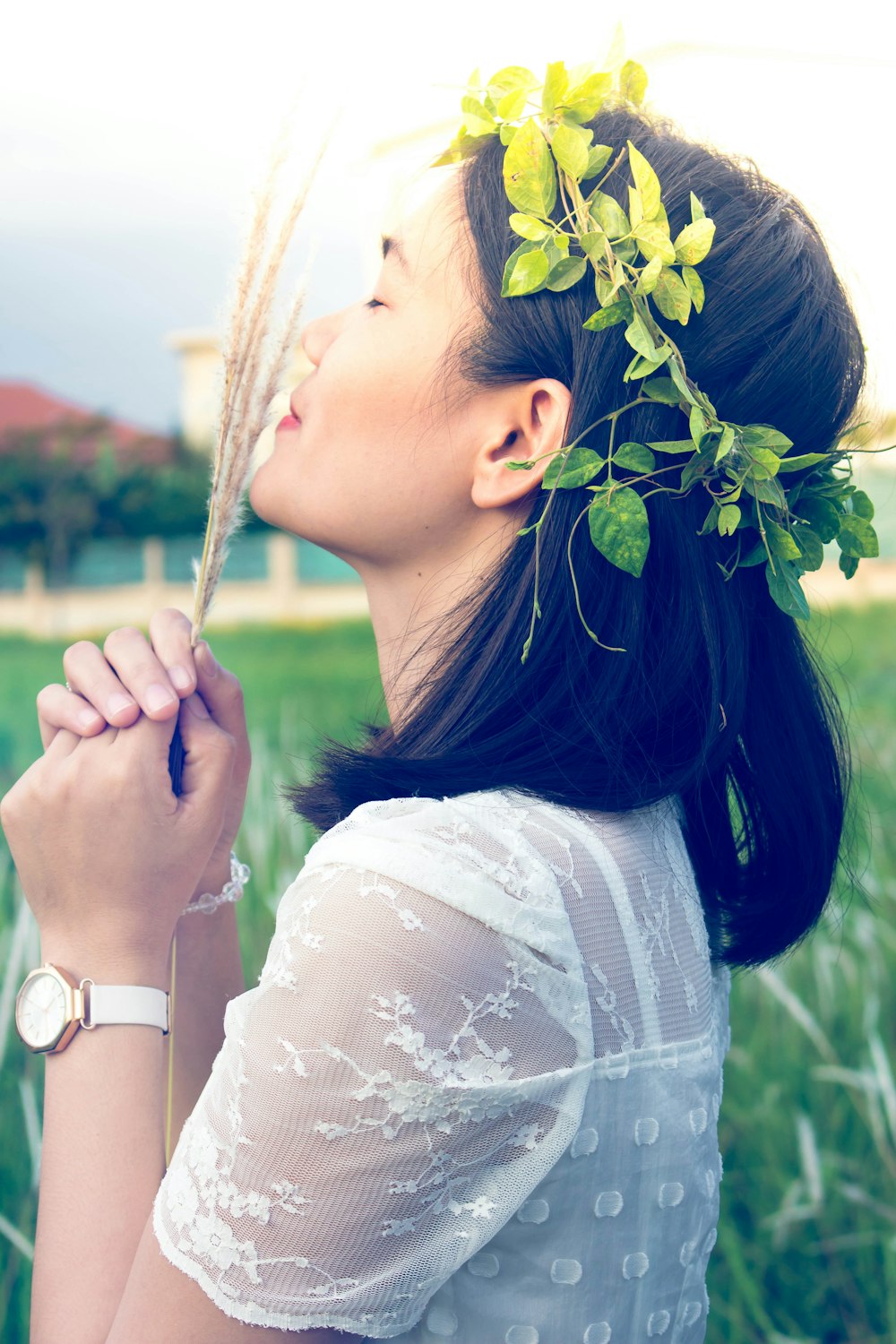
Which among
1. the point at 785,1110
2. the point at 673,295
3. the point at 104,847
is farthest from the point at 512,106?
the point at 785,1110

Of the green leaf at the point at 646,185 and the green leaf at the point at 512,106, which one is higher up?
the green leaf at the point at 512,106

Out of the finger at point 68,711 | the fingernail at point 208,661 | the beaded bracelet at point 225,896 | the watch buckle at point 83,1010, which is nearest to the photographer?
the watch buckle at point 83,1010

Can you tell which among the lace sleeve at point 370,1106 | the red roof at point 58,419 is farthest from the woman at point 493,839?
the red roof at point 58,419

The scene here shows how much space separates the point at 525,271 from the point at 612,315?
0.09 m

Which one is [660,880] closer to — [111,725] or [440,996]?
[440,996]

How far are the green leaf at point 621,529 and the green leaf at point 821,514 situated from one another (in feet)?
0.87

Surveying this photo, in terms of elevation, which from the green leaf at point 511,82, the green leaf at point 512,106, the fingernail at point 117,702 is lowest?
the fingernail at point 117,702

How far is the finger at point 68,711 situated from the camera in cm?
98

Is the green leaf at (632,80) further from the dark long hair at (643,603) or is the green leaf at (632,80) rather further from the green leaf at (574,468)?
the green leaf at (574,468)

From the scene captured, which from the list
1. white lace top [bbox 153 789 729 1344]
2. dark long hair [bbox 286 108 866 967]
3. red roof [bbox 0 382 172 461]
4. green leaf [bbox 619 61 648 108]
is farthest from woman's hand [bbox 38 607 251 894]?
red roof [bbox 0 382 172 461]

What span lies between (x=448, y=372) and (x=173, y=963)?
620 mm

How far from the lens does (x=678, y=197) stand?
3.39 ft

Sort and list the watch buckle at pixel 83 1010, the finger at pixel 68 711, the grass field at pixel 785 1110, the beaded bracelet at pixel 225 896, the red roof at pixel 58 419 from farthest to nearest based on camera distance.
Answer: the red roof at pixel 58 419 < the grass field at pixel 785 1110 < the beaded bracelet at pixel 225 896 < the finger at pixel 68 711 < the watch buckle at pixel 83 1010

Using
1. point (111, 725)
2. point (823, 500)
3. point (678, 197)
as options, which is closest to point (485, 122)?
point (678, 197)
